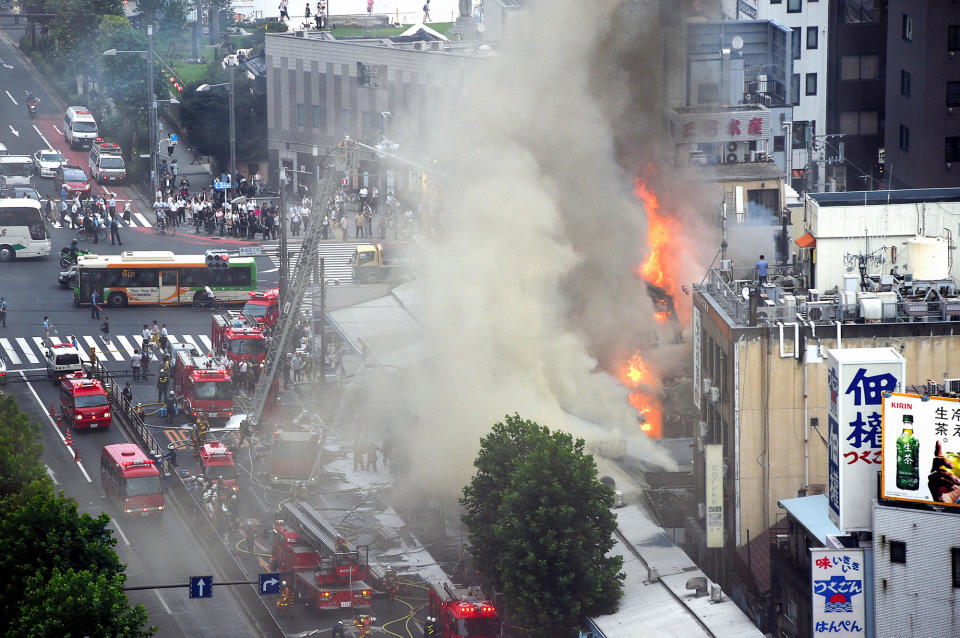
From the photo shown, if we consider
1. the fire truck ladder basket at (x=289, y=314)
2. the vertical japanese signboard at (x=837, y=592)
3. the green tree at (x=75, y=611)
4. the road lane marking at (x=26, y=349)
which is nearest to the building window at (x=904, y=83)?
the fire truck ladder basket at (x=289, y=314)

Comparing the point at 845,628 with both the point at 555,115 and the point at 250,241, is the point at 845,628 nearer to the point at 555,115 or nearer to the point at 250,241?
the point at 555,115

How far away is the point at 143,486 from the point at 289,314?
10191 mm

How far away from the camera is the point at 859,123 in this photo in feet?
284

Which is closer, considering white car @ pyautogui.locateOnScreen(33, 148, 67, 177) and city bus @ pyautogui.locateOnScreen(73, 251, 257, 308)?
city bus @ pyautogui.locateOnScreen(73, 251, 257, 308)

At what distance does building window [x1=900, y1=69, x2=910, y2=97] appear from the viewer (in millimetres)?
77625

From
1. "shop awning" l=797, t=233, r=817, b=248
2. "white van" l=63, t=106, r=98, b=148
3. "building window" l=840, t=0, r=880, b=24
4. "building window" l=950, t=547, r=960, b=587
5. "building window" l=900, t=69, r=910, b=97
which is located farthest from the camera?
"white van" l=63, t=106, r=98, b=148

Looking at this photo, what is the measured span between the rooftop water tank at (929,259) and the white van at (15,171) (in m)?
56.8

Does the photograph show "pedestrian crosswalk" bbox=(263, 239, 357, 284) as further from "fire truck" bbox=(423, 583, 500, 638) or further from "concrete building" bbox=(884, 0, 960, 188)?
"fire truck" bbox=(423, 583, 500, 638)

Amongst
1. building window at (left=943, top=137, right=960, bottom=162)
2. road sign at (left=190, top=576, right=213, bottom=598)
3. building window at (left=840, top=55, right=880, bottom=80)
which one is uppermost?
building window at (left=840, top=55, right=880, bottom=80)

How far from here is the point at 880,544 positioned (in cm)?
3731

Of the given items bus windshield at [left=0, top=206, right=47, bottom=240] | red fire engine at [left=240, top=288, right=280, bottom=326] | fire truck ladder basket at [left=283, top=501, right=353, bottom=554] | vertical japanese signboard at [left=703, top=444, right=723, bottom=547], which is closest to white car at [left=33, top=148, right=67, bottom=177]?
bus windshield at [left=0, top=206, right=47, bottom=240]

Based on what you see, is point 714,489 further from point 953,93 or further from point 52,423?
point 953,93

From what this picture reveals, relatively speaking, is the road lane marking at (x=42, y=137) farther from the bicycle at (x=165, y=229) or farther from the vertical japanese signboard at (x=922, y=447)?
the vertical japanese signboard at (x=922, y=447)

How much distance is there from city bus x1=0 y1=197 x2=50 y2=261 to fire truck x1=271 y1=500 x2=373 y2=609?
36443 mm
